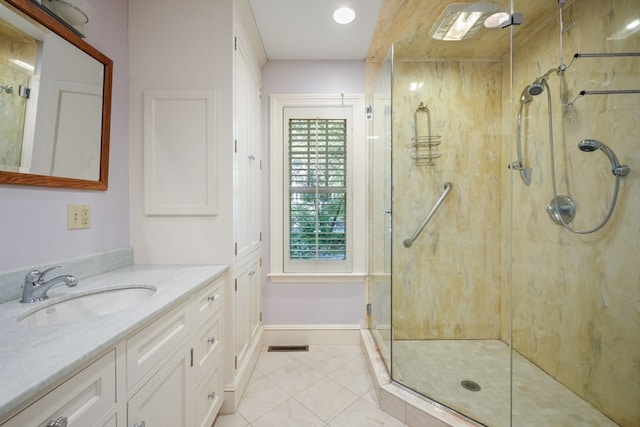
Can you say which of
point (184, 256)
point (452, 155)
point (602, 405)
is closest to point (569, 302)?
point (602, 405)

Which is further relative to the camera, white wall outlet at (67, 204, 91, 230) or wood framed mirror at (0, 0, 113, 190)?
white wall outlet at (67, 204, 91, 230)

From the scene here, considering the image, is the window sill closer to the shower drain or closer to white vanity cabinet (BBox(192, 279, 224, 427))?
white vanity cabinet (BBox(192, 279, 224, 427))

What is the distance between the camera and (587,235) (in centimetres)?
150

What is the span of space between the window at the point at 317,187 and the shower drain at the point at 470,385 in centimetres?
105

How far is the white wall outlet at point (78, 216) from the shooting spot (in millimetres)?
1160

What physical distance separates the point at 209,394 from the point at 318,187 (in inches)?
64.3

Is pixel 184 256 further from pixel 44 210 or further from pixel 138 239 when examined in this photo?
pixel 44 210

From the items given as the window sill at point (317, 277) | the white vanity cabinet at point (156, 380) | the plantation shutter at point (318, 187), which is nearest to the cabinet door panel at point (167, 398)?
the white vanity cabinet at point (156, 380)

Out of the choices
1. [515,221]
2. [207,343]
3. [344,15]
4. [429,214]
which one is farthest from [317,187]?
[515,221]

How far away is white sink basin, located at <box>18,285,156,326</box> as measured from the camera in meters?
0.89

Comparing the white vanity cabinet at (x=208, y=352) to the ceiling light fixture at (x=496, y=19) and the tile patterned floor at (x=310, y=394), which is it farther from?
the ceiling light fixture at (x=496, y=19)

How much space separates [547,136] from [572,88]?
29cm

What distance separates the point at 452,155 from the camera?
6.98 feet

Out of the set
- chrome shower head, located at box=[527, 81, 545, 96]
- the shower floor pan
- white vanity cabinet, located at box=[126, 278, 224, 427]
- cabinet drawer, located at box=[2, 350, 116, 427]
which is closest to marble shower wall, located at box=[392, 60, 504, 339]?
the shower floor pan
